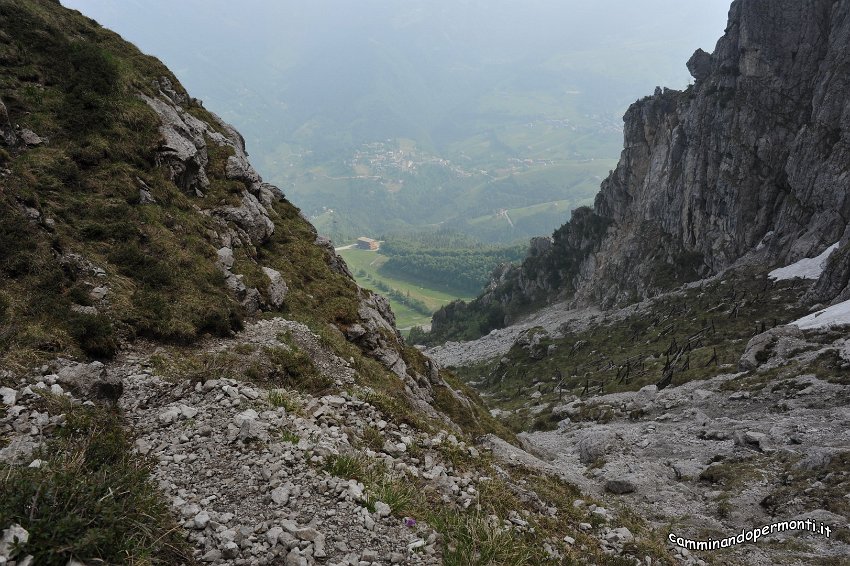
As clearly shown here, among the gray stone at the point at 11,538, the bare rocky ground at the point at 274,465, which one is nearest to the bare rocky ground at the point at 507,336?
the bare rocky ground at the point at 274,465

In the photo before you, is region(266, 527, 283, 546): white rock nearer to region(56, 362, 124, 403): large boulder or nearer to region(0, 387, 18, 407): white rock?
region(0, 387, 18, 407): white rock

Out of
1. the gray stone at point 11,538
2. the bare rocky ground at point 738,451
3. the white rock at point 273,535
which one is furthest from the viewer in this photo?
the bare rocky ground at point 738,451

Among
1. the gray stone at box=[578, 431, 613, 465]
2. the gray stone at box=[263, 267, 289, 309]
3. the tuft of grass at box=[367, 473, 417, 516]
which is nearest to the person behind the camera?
the tuft of grass at box=[367, 473, 417, 516]

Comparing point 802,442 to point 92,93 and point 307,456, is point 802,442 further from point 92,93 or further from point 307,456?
point 92,93

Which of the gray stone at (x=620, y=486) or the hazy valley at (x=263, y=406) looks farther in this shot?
the gray stone at (x=620, y=486)

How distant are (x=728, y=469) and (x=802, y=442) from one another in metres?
6.32

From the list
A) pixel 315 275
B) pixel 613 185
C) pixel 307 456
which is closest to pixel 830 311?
pixel 315 275

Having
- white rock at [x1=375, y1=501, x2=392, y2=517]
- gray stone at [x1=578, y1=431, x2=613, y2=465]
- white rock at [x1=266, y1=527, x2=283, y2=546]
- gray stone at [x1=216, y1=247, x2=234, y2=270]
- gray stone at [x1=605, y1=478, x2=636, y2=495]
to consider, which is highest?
gray stone at [x1=216, y1=247, x2=234, y2=270]

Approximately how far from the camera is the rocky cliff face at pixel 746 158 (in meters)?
85.6

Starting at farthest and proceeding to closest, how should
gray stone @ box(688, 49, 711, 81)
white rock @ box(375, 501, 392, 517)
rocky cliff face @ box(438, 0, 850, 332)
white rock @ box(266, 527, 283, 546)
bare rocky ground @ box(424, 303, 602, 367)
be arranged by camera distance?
bare rocky ground @ box(424, 303, 602, 367) → gray stone @ box(688, 49, 711, 81) → rocky cliff face @ box(438, 0, 850, 332) → white rock @ box(375, 501, 392, 517) → white rock @ box(266, 527, 283, 546)

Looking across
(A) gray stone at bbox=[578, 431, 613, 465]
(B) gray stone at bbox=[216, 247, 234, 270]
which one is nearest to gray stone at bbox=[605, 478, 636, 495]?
(A) gray stone at bbox=[578, 431, 613, 465]

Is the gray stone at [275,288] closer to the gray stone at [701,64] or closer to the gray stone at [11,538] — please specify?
the gray stone at [11,538]

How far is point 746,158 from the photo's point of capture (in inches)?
4055

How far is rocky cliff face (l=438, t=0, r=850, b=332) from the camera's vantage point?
8562cm
